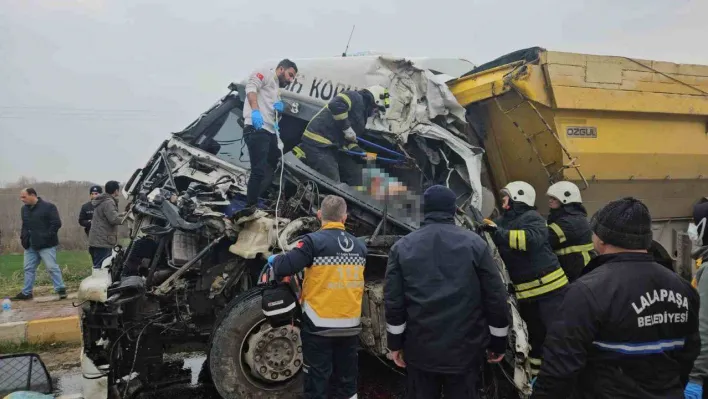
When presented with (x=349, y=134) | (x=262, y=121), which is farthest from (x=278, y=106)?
(x=349, y=134)

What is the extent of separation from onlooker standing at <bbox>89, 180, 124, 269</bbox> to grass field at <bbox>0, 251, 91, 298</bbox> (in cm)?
157

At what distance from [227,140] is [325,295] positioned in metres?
2.50

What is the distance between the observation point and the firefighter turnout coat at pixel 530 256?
356cm

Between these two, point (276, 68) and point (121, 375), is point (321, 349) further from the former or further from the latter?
point (276, 68)

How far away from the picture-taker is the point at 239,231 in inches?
153

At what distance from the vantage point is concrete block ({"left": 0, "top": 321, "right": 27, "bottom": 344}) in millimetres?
5111

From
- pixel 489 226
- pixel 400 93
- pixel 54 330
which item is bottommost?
pixel 54 330

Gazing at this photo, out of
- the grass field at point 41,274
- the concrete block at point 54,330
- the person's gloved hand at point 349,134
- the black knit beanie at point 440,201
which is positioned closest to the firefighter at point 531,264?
the black knit beanie at point 440,201

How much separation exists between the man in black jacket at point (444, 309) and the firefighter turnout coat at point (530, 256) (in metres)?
1.23

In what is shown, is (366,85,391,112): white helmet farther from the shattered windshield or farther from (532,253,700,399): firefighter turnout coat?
(532,253,700,399): firefighter turnout coat

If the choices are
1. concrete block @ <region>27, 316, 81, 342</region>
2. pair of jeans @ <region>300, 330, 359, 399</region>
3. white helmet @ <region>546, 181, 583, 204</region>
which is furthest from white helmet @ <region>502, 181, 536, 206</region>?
concrete block @ <region>27, 316, 81, 342</region>

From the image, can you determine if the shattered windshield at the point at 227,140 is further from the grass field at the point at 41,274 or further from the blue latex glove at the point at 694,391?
the grass field at the point at 41,274

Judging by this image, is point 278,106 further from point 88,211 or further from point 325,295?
point 88,211

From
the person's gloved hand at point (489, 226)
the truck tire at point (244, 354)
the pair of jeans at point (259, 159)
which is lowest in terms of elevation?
the truck tire at point (244, 354)
